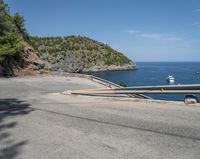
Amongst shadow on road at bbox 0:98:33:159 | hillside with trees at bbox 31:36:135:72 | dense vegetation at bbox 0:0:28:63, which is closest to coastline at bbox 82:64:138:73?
hillside with trees at bbox 31:36:135:72

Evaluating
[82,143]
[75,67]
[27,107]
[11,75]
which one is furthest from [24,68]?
[75,67]

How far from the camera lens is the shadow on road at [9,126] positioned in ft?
15.5

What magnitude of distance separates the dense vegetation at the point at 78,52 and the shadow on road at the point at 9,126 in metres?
147

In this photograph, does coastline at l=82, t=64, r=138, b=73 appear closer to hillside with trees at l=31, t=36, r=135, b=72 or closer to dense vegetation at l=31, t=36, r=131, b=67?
hillside with trees at l=31, t=36, r=135, b=72

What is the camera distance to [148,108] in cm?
770

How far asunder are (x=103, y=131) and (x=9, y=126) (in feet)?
7.90

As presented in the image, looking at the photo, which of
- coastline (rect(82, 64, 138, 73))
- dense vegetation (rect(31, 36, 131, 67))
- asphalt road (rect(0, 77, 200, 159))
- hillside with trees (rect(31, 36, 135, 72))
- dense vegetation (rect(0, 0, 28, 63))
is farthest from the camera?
coastline (rect(82, 64, 138, 73))

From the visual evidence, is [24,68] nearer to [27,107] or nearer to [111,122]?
[27,107]

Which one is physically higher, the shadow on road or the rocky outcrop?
the shadow on road

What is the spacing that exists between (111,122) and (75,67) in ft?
505

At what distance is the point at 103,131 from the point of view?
573cm

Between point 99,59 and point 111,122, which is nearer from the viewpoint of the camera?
point 111,122

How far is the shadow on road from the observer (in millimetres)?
4739

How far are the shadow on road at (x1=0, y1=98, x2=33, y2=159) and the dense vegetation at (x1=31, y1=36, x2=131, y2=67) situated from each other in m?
147
